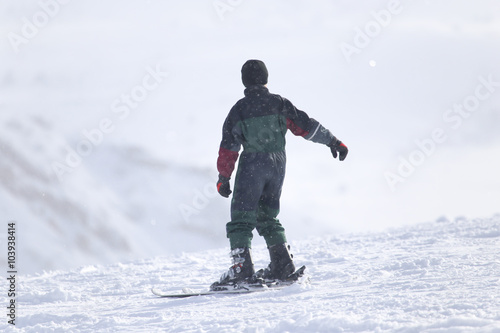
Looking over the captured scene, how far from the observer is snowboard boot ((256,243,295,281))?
4.56 meters

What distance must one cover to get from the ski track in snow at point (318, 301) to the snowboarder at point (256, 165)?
1.41 ft

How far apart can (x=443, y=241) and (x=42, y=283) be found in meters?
5.17

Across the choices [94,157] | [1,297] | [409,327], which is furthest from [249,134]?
[94,157]

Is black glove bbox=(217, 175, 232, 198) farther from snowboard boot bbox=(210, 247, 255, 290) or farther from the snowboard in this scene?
the snowboard

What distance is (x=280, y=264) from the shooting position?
4.60 meters

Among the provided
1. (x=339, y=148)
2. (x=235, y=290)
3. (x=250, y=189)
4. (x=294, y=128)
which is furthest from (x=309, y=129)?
(x=235, y=290)

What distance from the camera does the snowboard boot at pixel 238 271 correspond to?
171 inches

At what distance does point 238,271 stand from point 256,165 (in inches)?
36.2

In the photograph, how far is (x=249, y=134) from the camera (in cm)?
448

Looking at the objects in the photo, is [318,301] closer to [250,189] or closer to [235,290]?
[235,290]

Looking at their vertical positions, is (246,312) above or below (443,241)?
below

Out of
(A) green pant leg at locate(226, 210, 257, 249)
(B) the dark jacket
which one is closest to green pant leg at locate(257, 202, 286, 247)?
(A) green pant leg at locate(226, 210, 257, 249)

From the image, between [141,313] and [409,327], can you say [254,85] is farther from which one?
[409,327]

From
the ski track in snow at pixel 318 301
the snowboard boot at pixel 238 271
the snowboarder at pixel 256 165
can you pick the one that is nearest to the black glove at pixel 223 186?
the snowboarder at pixel 256 165
